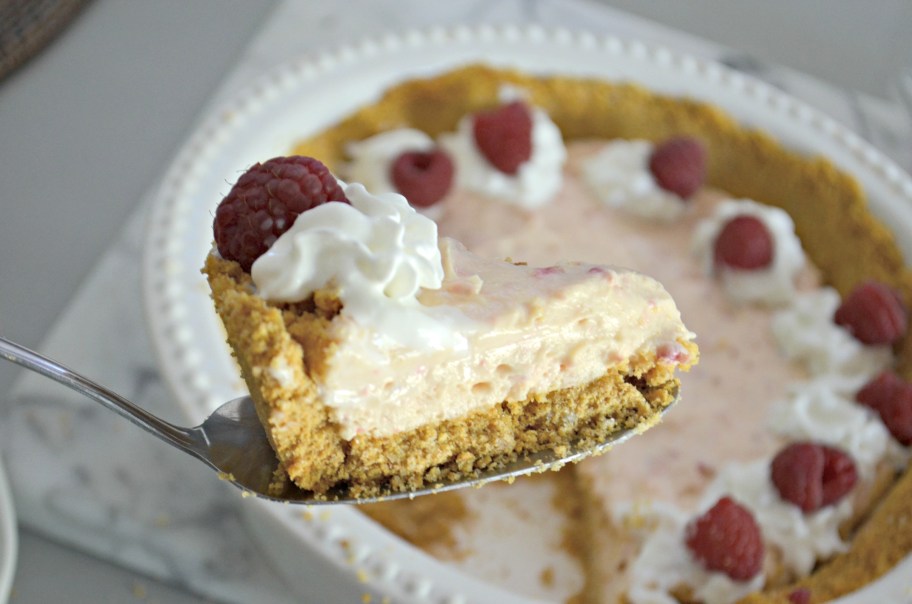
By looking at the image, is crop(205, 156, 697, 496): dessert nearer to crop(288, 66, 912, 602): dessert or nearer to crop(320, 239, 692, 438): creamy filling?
crop(320, 239, 692, 438): creamy filling

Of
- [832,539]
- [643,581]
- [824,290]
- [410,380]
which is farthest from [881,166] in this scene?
[410,380]

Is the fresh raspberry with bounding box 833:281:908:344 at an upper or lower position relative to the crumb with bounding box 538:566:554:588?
upper

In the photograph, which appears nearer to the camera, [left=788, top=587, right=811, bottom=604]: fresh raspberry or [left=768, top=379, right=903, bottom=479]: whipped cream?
[left=788, top=587, right=811, bottom=604]: fresh raspberry

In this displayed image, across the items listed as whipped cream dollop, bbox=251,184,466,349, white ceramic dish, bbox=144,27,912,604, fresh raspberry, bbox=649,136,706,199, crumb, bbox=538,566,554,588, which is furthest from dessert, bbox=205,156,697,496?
fresh raspberry, bbox=649,136,706,199

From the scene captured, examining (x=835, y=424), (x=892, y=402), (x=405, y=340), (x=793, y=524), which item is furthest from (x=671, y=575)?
(x=405, y=340)

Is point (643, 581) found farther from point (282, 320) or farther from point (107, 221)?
point (107, 221)

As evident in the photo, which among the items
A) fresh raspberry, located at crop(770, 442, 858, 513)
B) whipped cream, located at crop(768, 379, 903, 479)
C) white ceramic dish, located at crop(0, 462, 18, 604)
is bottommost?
white ceramic dish, located at crop(0, 462, 18, 604)
